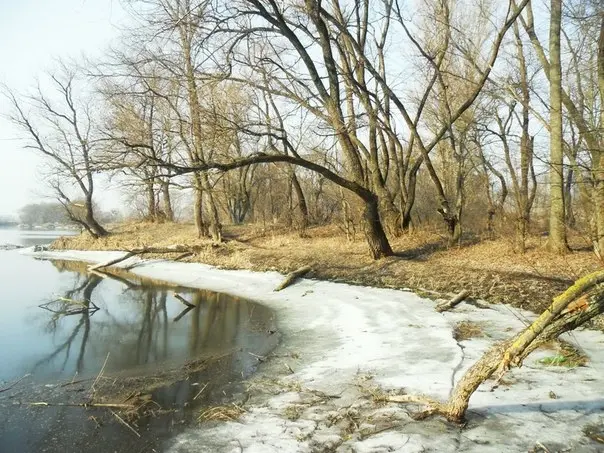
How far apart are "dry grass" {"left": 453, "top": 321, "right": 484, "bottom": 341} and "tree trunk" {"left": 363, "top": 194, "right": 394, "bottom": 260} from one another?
18.5 ft

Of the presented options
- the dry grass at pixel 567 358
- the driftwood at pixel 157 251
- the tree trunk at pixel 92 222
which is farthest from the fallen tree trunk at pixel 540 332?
the tree trunk at pixel 92 222

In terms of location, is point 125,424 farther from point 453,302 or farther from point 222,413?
point 453,302

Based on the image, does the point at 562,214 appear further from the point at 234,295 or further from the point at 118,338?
the point at 118,338

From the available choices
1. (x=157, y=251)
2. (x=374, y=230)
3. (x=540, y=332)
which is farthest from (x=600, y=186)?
(x=157, y=251)

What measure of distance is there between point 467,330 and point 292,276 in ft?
20.7

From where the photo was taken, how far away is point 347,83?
48.3 feet

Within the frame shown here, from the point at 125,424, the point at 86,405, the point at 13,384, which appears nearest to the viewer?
the point at 125,424

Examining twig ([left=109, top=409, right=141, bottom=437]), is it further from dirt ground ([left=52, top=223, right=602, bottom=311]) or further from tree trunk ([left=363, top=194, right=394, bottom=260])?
tree trunk ([left=363, top=194, right=394, bottom=260])

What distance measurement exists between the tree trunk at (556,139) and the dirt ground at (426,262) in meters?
0.52

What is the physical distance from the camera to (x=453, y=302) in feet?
29.0

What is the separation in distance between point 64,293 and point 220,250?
6104mm

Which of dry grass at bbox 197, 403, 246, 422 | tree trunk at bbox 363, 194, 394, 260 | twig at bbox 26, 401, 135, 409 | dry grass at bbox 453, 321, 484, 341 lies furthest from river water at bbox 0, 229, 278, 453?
tree trunk at bbox 363, 194, 394, 260

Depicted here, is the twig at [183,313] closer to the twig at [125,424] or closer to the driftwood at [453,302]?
the twig at [125,424]

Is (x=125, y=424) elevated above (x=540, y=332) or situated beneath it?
A: situated beneath
